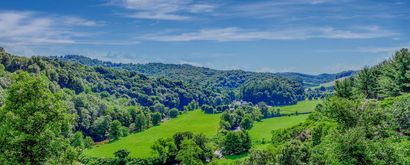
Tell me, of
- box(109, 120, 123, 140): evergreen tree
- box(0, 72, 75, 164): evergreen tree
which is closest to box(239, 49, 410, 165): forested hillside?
box(0, 72, 75, 164): evergreen tree

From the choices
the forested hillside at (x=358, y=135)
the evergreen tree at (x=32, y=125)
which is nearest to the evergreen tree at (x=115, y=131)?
the forested hillside at (x=358, y=135)

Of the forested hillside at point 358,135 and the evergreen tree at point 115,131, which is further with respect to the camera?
the evergreen tree at point 115,131

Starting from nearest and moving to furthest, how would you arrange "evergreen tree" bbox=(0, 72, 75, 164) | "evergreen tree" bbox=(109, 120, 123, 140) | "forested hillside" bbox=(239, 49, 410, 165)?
"evergreen tree" bbox=(0, 72, 75, 164) < "forested hillside" bbox=(239, 49, 410, 165) < "evergreen tree" bbox=(109, 120, 123, 140)

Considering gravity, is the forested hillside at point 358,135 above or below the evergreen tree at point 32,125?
below

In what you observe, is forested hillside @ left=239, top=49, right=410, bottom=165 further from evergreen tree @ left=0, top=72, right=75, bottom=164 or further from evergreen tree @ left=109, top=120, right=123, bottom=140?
evergreen tree @ left=109, top=120, right=123, bottom=140

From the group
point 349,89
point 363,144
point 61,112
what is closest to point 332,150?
point 363,144

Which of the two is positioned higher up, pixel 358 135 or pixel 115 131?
pixel 358 135

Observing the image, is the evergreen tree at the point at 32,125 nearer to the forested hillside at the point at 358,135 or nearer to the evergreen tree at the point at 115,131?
the forested hillside at the point at 358,135

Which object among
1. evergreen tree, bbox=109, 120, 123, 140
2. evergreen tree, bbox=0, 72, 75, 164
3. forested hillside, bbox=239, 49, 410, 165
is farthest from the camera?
evergreen tree, bbox=109, 120, 123, 140

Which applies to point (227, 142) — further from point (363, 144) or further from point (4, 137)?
point (4, 137)

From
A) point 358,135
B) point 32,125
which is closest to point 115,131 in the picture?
point 358,135

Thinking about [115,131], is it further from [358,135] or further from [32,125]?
[32,125]
